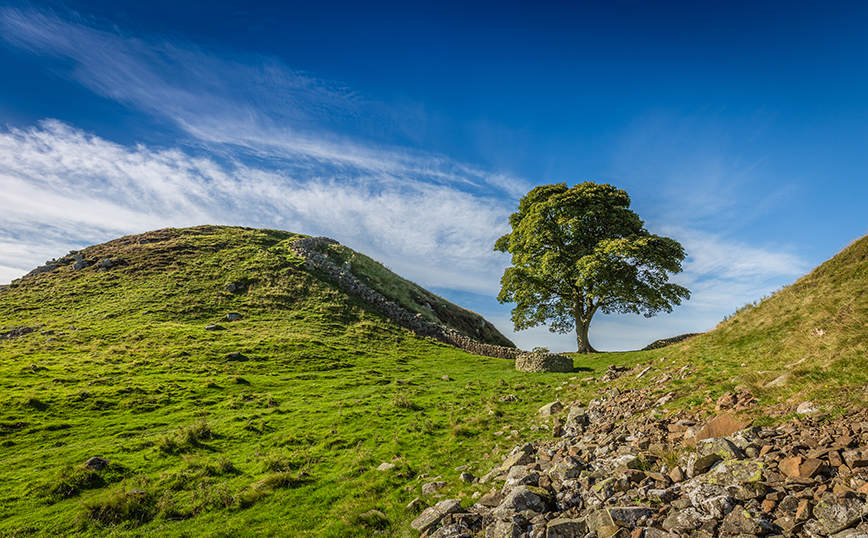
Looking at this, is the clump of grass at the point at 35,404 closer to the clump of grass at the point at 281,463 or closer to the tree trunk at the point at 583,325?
the clump of grass at the point at 281,463

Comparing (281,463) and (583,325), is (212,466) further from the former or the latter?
(583,325)

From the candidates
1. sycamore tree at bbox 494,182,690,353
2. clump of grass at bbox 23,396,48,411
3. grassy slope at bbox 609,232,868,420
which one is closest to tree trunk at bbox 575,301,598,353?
sycamore tree at bbox 494,182,690,353

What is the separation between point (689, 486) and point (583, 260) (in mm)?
28277

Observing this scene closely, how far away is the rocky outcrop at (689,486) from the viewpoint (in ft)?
17.2

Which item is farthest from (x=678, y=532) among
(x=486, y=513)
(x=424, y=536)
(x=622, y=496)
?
(x=424, y=536)

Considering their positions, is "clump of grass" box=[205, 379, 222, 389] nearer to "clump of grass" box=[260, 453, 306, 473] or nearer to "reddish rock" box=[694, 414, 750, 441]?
"clump of grass" box=[260, 453, 306, 473]

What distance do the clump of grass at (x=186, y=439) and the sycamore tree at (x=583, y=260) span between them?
28691mm

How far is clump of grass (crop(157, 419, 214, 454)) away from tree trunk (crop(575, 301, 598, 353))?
32.9 m

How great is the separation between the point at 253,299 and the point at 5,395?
2542 centimetres

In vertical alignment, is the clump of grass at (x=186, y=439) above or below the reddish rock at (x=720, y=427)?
below

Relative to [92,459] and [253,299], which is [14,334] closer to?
[253,299]

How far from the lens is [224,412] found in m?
21.1

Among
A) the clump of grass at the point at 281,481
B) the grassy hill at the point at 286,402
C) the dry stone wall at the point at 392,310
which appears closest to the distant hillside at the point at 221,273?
the dry stone wall at the point at 392,310

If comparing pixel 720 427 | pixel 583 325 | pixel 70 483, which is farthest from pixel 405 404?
pixel 583 325
